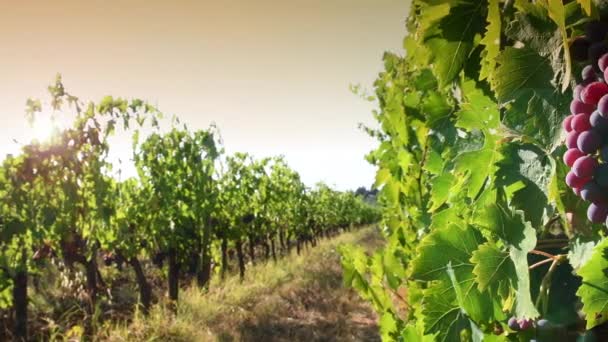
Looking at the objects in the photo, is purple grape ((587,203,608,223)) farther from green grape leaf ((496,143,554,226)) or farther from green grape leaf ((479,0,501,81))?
green grape leaf ((479,0,501,81))

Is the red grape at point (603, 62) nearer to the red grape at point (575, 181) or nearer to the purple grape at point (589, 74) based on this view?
the purple grape at point (589, 74)

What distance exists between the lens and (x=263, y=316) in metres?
9.44

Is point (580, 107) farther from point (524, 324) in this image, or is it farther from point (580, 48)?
point (524, 324)

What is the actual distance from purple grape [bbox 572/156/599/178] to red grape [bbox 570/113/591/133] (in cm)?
5

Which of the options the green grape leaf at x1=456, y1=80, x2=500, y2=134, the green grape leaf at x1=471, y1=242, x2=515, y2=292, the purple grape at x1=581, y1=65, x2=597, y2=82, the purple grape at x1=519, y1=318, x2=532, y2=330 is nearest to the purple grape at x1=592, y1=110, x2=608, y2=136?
the purple grape at x1=581, y1=65, x2=597, y2=82

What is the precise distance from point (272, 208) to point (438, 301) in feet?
61.9

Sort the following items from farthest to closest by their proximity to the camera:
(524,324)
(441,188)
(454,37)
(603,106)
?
(441,188) < (454,37) < (524,324) < (603,106)

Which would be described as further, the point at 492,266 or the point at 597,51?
the point at 492,266

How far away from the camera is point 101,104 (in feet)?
25.9

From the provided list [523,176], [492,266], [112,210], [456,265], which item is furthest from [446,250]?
[112,210]

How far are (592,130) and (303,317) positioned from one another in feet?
31.3

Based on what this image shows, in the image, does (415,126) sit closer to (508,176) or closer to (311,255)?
(508,176)

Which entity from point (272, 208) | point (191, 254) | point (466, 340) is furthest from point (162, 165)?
point (466, 340)

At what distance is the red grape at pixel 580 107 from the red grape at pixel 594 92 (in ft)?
0.04
